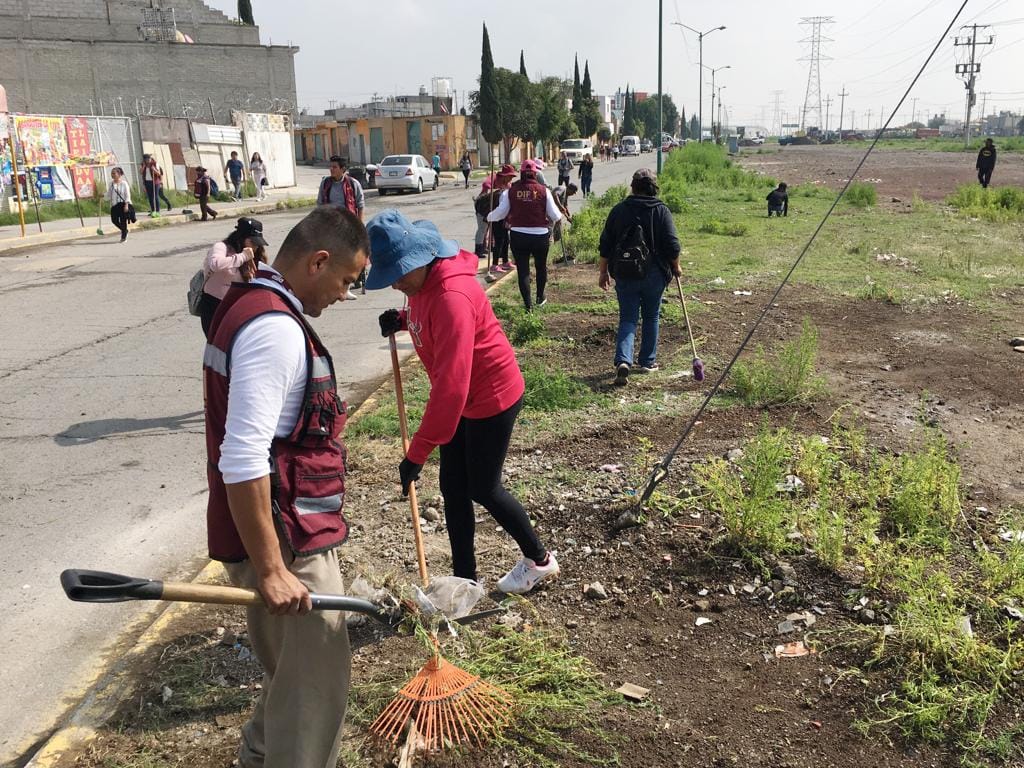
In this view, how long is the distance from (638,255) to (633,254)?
4 centimetres

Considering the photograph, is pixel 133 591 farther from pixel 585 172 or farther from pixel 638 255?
pixel 585 172

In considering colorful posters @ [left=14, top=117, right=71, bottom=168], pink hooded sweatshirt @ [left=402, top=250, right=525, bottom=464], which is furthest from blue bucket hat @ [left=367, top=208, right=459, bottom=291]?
colorful posters @ [left=14, top=117, right=71, bottom=168]

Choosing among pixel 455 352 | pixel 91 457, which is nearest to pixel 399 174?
pixel 91 457

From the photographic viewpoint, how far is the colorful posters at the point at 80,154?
81.6 ft

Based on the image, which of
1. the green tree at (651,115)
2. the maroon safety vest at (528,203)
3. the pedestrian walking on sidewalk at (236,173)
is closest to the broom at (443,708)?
the maroon safety vest at (528,203)

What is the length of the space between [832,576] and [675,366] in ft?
12.8

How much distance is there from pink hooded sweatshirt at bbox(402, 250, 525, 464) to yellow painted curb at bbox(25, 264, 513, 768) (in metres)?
1.49

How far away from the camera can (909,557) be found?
13.1ft

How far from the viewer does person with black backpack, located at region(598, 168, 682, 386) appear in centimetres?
720

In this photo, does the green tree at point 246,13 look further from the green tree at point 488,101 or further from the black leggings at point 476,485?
the black leggings at point 476,485

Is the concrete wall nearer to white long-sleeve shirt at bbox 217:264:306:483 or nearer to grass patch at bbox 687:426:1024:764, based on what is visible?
grass patch at bbox 687:426:1024:764

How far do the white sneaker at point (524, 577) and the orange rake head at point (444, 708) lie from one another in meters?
0.84

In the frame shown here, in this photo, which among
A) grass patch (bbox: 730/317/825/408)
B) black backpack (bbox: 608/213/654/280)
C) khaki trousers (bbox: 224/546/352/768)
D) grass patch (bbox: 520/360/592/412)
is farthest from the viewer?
black backpack (bbox: 608/213/654/280)

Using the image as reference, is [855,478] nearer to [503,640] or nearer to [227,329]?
[503,640]
